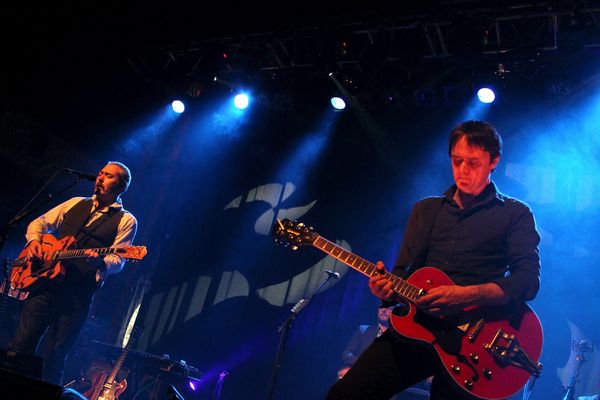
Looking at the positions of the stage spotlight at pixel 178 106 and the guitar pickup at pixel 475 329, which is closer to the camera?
the guitar pickup at pixel 475 329

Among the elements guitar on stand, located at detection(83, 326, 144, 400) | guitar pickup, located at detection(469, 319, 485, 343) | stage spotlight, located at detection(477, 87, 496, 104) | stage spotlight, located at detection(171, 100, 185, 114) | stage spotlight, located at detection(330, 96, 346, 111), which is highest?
stage spotlight, located at detection(477, 87, 496, 104)

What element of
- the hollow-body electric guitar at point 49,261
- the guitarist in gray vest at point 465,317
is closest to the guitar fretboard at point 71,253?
the hollow-body electric guitar at point 49,261

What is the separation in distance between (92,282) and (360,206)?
216 inches

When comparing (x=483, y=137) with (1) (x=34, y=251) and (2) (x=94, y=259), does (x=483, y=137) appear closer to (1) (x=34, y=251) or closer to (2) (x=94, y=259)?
(2) (x=94, y=259)

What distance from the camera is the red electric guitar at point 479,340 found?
2.72 m

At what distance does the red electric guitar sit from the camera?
272 centimetres

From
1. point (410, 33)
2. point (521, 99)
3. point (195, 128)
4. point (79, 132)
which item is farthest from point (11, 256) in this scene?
point (521, 99)

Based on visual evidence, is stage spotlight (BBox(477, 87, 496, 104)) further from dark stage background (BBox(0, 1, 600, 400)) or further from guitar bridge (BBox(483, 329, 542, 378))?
guitar bridge (BBox(483, 329, 542, 378))

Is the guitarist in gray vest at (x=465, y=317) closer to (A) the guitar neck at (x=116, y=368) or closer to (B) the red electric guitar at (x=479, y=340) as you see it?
(B) the red electric guitar at (x=479, y=340)

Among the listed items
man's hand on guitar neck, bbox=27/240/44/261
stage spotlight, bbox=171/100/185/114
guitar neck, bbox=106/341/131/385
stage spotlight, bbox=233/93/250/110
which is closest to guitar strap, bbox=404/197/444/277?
man's hand on guitar neck, bbox=27/240/44/261

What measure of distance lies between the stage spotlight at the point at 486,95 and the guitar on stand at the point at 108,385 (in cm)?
632

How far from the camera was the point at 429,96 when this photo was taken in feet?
27.1

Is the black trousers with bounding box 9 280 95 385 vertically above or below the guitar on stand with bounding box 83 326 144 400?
above

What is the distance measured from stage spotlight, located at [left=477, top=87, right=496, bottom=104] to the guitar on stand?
6.32 m
